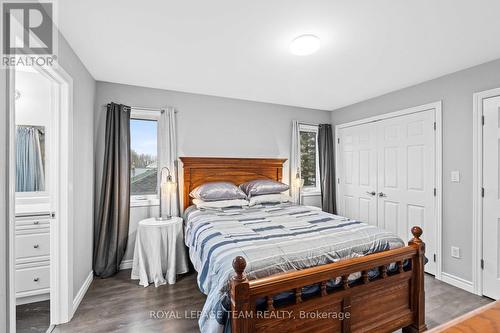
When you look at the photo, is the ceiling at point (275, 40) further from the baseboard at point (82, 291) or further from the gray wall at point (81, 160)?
the baseboard at point (82, 291)

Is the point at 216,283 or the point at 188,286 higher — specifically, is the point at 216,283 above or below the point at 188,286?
above

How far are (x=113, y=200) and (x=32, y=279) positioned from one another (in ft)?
3.43

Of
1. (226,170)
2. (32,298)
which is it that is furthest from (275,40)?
(32,298)

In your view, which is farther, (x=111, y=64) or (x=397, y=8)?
(x=111, y=64)

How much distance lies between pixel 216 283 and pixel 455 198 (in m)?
2.94

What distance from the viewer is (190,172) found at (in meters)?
3.52

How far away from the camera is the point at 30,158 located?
8.92 ft

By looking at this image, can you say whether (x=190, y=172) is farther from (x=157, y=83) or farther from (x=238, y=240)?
(x=238, y=240)

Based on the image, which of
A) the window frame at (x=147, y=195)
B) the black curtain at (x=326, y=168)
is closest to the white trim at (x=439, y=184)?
the black curtain at (x=326, y=168)

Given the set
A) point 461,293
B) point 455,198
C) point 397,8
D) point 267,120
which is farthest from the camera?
point 267,120

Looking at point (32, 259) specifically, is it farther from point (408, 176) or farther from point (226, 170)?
point (408, 176)

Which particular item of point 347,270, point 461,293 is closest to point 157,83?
point 347,270

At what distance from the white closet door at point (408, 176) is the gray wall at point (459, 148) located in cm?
16

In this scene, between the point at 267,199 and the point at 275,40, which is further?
the point at 267,199
